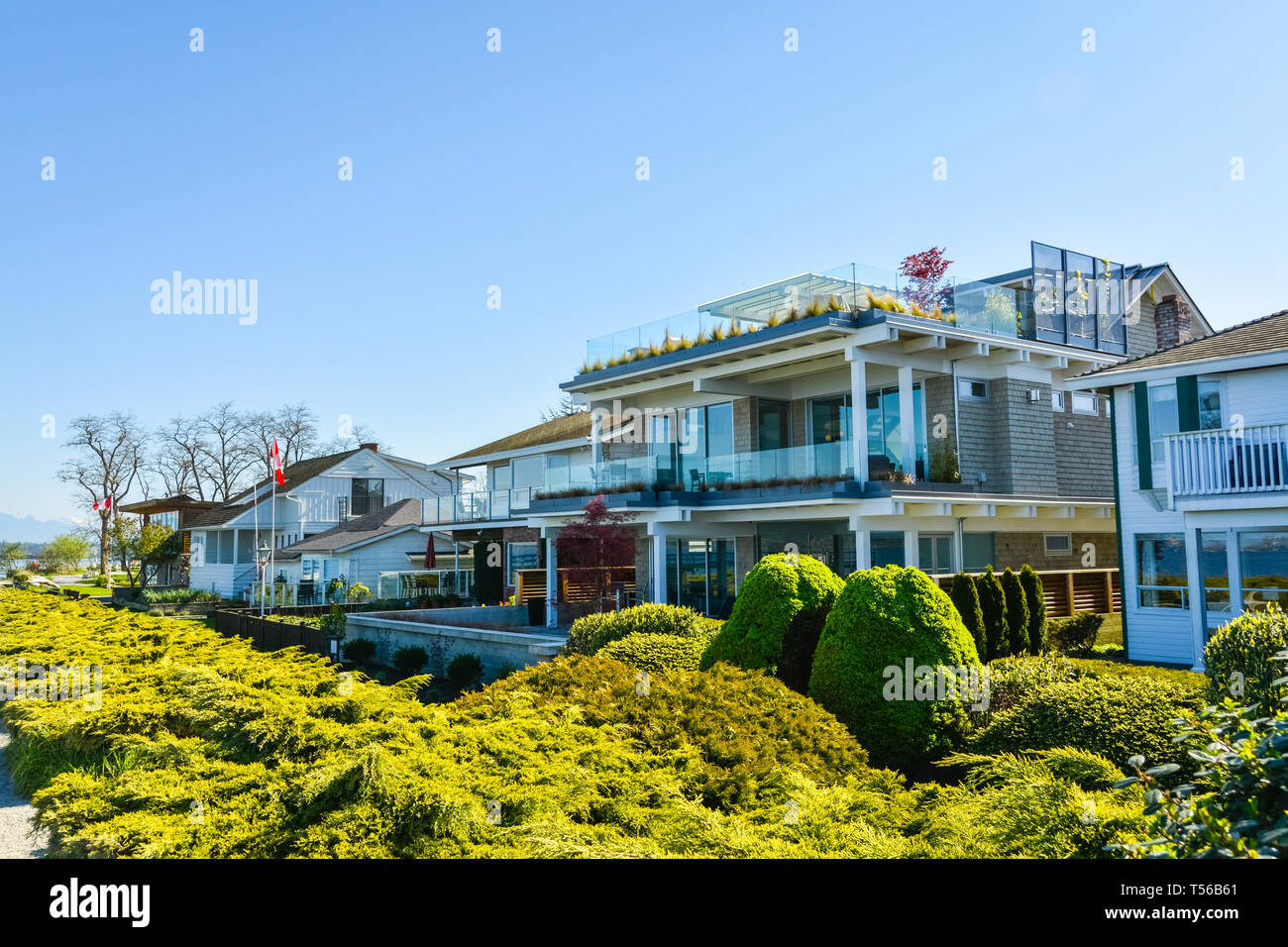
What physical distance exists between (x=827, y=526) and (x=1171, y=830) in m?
18.7

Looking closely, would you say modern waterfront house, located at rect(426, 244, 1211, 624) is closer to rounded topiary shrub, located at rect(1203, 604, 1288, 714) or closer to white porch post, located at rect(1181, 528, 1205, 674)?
white porch post, located at rect(1181, 528, 1205, 674)

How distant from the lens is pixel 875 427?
70.0ft

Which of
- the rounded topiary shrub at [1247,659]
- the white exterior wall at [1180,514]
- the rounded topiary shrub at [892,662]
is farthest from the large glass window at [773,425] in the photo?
the rounded topiary shrub at [1247,659]

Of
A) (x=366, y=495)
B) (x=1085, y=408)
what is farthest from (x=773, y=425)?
(x=366, y=495)

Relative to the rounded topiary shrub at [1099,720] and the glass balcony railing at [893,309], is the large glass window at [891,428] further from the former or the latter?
the rounded topiary shrub at [1099,720]

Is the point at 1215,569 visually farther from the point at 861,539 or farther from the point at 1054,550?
the point at 1054,550

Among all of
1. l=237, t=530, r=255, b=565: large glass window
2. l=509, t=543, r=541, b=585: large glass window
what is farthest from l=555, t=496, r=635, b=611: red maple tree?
l=237, t=530, r=255, b=565: large glass window

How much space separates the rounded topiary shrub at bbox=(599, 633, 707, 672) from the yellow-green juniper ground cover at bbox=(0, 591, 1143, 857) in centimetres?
107

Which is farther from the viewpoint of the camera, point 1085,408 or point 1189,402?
point 1085,408

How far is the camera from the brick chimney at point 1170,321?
25328 millimetres

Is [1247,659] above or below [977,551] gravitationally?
below

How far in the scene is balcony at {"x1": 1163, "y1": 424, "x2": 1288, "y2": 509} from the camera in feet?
48.5

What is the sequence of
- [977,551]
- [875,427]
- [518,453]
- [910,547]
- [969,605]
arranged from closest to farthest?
[969,605], [910,547], [875,427], [977,551], [518,453]

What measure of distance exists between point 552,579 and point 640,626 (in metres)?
13.6
